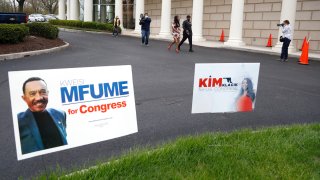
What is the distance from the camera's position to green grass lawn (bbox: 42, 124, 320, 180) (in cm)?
402

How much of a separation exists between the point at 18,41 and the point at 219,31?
50.2ft

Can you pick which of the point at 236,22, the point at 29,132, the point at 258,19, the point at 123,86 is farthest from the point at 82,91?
the point at 258,19

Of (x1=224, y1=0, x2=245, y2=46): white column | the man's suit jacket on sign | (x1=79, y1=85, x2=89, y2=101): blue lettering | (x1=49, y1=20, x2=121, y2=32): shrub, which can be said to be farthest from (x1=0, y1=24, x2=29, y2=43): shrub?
Result: (x1=49, y1=20, x2=121, y2=32): shrub

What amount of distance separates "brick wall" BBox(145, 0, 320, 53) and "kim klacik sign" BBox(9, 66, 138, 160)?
18246 mm

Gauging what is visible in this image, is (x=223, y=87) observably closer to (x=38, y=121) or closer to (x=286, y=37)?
(x=38, y=121)

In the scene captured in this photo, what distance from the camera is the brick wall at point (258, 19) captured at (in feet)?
65.6

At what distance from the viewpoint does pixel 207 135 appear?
532 cm

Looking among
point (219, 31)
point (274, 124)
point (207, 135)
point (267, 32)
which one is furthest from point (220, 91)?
point (219, 31)

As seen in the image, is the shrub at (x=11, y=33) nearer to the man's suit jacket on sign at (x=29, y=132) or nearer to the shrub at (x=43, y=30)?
the shrub at (x=43, y=30)

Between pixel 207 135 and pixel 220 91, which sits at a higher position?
pixel 220 91

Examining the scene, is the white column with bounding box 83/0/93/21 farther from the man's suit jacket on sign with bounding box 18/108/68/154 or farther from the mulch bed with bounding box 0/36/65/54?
the man's suit jacket on sign with bounding box 18/108/68/154

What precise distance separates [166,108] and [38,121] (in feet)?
13.1

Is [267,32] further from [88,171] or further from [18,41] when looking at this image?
[88,171]

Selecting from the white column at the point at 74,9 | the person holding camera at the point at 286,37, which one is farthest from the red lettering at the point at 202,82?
the white column at the point at 74,9
